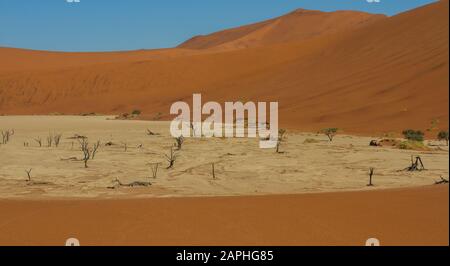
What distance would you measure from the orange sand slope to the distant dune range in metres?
15.7

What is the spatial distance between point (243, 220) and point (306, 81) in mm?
34836

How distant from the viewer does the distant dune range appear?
25891mm

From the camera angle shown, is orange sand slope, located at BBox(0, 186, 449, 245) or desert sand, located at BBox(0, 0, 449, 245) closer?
orange sand slope, located at BBox(0, 186, 449, 245)

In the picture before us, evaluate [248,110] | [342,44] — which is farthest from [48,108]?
[342,44]

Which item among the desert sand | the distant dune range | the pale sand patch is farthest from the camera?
the distant dune range

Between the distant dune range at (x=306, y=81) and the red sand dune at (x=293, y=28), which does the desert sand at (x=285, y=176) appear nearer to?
the distant dune range at (x=306, y=81)

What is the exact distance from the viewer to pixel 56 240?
4.84m

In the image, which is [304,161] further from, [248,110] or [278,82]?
[278,82]

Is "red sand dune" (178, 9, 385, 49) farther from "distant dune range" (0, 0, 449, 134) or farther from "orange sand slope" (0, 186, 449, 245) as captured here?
"orange sand slope" (0, 186, 449, 245)

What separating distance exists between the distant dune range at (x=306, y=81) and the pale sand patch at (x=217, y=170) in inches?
336

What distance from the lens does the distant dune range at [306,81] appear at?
25.9 metres

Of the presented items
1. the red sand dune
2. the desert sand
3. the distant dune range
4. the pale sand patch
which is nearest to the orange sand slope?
the desert sand

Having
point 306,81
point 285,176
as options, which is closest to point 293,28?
point 306,81
